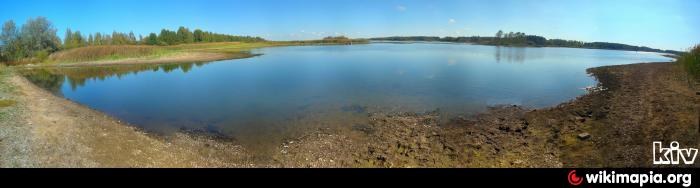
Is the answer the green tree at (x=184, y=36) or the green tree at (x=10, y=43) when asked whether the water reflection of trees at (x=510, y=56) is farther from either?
the green tree at (x=184, y=36)

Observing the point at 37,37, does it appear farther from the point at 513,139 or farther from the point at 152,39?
the point at 513,139

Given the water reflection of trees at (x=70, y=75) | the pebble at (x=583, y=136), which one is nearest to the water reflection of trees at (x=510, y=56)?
the pebble at (x=583, y=136)

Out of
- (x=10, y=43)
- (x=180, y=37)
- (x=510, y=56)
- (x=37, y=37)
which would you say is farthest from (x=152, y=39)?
(x=510, y=56)

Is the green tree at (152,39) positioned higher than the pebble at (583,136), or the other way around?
the green tree at (152,39)

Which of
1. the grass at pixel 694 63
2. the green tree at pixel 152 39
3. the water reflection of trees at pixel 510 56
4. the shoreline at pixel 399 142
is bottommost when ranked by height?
the shoreline at pixel 399 142
